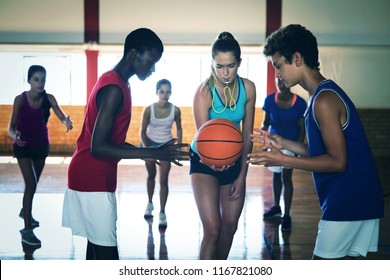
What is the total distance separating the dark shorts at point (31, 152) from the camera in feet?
13.1

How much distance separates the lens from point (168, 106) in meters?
4.98

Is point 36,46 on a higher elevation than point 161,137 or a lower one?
higher

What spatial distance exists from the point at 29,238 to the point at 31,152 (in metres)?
0.67

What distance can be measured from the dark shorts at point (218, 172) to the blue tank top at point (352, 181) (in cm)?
77

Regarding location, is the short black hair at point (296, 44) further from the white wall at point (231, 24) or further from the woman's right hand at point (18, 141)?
the white wall at point (231, 24)

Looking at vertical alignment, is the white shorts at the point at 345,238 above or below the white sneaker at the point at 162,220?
above

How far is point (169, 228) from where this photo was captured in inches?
179

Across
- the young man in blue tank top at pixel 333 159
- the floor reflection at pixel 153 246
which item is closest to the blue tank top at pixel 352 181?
the young man in blue tank top at pixel 333 159

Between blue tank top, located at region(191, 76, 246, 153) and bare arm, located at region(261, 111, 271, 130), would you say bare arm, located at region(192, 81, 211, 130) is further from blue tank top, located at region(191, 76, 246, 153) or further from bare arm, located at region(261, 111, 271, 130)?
bare arm, located at region(261, 111, 271, 130)

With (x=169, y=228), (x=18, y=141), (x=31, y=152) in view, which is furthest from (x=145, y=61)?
(x=169, y=228)

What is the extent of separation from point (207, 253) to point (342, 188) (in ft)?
2.83

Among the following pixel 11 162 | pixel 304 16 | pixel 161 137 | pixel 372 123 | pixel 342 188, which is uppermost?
pixel 304 16

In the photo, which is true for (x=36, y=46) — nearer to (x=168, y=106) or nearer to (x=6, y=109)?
(x=6, y=109)
